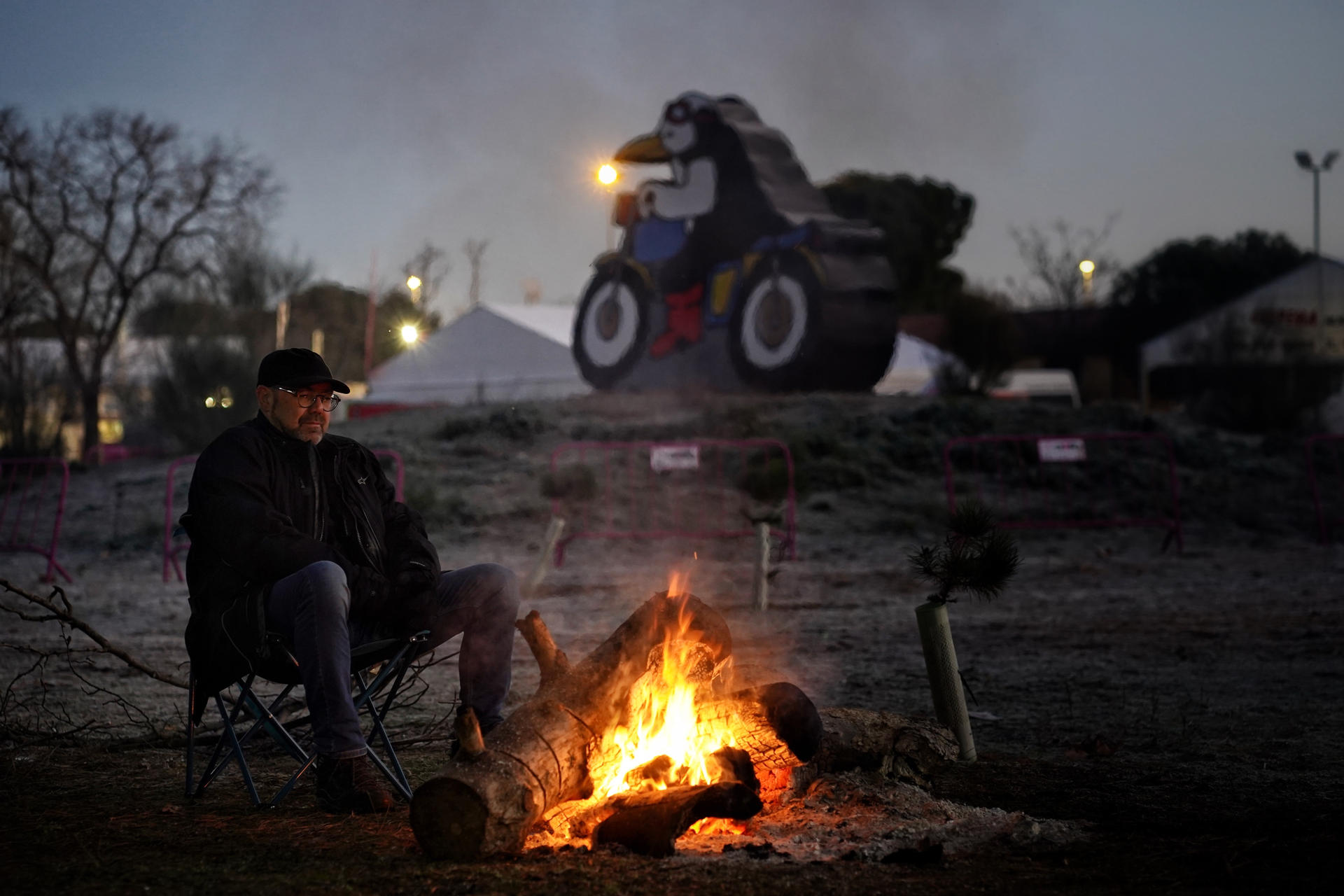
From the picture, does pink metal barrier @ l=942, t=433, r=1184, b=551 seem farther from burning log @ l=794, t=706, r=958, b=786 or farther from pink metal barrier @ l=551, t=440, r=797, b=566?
burning log @ l=794, t=706, r=958, b=786

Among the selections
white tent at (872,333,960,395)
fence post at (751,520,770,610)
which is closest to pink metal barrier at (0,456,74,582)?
fence post at (751,520,770,610)

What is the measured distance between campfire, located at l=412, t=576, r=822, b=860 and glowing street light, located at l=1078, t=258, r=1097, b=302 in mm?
46880

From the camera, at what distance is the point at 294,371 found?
3.91 m

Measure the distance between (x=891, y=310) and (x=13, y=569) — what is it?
12.4 metres

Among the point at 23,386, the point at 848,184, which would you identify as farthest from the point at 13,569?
the point at 848,184

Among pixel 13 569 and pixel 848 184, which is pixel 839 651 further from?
pixel 848 184

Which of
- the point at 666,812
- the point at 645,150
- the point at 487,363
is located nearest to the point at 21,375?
the point at 487,363

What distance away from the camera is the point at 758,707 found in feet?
12.2

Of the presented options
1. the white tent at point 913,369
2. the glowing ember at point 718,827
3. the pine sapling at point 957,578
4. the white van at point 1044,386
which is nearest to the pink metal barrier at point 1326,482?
the white tent at point 913,369

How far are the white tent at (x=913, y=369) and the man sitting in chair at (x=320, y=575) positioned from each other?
2239 centimetres

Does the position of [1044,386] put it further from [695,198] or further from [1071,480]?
[1071,480]

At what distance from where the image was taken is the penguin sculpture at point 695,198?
2022 centimetres

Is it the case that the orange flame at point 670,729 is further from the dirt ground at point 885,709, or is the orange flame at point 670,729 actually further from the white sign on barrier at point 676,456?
the white sign on barrier at point 676,456

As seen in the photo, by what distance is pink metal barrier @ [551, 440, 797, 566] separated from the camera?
12938 mm
